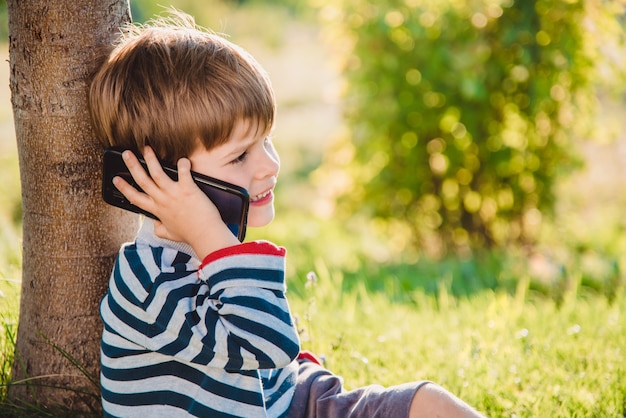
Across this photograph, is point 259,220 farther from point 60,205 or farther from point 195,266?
point 60,205

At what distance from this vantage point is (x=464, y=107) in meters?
4.82

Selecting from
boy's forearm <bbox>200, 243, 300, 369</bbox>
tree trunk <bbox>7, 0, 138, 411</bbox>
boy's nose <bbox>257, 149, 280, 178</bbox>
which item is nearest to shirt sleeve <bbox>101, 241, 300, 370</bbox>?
boy's forearm <bbox>200, 243, 300, 369</bbox>

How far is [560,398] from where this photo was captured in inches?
85.0

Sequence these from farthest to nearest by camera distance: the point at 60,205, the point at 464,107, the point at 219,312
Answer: the point at 464,107 < the point at 60,205 < the point at 219,312

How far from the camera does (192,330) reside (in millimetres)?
1543

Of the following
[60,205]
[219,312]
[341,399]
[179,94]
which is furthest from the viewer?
[60,205]

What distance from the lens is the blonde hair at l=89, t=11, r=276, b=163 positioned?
1.63m

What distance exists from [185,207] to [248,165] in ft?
0.65

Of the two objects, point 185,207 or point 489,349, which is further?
point 489,349

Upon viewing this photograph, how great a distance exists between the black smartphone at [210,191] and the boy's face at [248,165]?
4cm

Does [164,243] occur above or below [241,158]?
below

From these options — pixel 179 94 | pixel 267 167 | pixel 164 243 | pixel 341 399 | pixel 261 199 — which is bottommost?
pixel 341 399

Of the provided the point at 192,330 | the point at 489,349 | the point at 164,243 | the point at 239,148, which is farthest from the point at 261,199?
the point at 489,349

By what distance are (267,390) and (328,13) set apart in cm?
389
